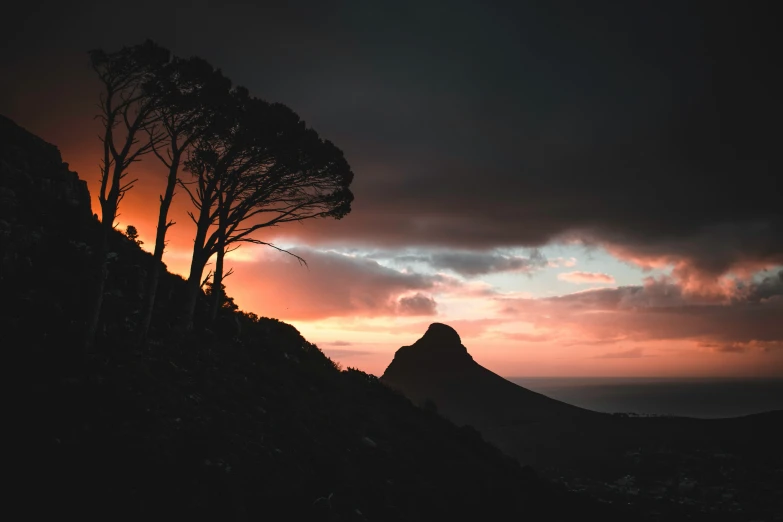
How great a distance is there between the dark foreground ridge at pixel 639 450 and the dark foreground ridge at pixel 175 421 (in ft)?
56.0

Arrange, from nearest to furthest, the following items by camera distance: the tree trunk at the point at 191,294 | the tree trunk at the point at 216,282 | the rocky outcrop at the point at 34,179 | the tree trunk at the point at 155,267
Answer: the tree trunk at the point at 155,267
the rocky outcrop at the point at 34,179
the tree trunk at the point at 191,294
the tree trunk at the point at 216,282

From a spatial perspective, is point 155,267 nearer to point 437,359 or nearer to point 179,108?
point 179,108

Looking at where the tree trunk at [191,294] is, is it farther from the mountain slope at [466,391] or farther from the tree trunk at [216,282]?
the mountain slope at [466,391]

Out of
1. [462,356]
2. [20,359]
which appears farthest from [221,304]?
[462,356]

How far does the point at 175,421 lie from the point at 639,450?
111m

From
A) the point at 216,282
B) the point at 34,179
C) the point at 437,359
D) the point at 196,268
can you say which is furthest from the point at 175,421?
the point at 437,359

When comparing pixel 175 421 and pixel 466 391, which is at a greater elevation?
pixel 175 421

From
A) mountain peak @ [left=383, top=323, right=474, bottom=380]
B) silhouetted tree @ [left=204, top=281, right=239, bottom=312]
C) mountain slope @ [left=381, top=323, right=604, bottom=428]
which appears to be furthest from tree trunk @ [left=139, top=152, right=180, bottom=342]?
mountain peak @ [left=383, top=323, right=474, bottom=380]

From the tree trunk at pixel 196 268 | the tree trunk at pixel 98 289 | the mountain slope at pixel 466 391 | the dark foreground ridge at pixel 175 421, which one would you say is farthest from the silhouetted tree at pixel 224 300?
the mountain slope at pixel 466 391

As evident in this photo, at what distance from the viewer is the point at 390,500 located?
15945 millimetres

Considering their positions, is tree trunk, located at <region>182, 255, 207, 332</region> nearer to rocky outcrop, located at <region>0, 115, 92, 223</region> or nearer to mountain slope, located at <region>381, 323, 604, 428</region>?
rocky outcrop, located at <region>0, 115, 92, 223</region>

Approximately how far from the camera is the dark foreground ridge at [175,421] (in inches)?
424

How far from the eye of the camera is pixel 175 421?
46.2 ft

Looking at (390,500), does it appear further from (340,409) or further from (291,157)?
(291,157)
